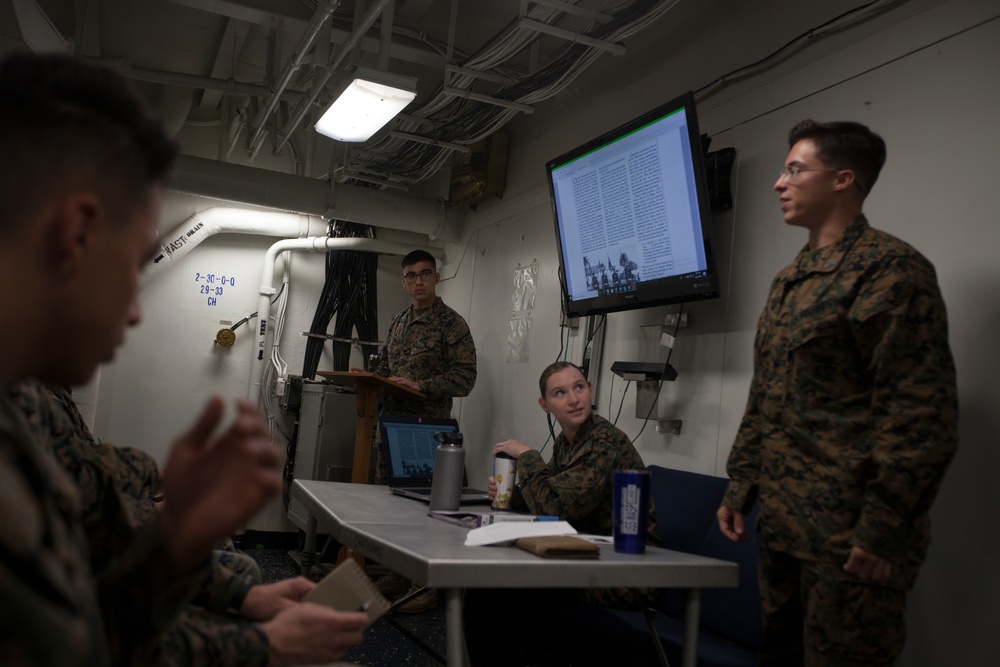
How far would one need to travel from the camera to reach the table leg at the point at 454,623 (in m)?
1.59

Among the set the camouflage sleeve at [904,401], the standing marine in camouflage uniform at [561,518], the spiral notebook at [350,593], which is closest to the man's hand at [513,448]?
the standing marine in camouflage uniform at [561,518]

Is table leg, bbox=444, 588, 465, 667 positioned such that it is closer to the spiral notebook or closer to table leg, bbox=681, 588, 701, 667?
the spiral notebook

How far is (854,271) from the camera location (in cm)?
193

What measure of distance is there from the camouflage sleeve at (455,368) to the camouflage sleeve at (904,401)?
2.86m

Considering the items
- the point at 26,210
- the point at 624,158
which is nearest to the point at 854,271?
the point at 624,158

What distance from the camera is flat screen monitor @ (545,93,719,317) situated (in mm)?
2977

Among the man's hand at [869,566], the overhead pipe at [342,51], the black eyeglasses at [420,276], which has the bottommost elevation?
the man's hand at [869,566]

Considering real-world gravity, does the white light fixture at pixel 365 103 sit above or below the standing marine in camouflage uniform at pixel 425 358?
above

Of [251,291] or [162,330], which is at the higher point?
[251,291]

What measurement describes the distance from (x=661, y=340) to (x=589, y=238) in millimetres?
613

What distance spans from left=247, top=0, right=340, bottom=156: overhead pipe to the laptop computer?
187 centimetres

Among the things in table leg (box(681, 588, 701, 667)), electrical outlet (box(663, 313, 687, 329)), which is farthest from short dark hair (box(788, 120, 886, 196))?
electrical outlet (box(663, 313, 687, 329))

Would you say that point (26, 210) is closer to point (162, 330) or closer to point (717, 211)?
point (717, 211)

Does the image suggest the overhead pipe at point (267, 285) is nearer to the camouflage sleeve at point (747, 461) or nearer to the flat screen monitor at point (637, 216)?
the flat screen monitor at point (637, 216)
